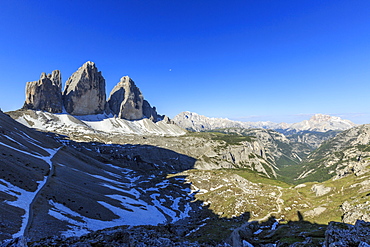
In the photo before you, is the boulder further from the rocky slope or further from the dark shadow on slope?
the rocky slope

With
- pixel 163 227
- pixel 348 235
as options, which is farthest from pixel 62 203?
pixel 348 235

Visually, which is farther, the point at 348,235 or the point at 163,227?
the point at 163,227

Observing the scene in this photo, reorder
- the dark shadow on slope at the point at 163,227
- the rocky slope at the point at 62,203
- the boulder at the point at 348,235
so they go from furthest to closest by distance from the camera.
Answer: the rocky slope at the point at 62,203 → the dark shadow on slope at the point at 163,227 → the boulder at the point at 348,235

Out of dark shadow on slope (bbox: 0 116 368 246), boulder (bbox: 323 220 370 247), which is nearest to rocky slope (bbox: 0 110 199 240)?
dark shadow on slope (bbox: 0 116 368 246)

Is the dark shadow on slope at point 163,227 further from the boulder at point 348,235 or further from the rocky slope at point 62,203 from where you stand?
the boulder at point 348,235

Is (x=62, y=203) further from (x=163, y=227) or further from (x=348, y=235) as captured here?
(x=348, y=235)

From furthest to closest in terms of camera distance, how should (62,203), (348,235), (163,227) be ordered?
(163,227), (62,203), (348,235)

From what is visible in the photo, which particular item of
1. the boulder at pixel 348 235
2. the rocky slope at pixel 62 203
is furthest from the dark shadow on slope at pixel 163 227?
the boulder at pixel 348 235

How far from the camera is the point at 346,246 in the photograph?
1938cm

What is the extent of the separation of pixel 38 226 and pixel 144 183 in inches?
3219

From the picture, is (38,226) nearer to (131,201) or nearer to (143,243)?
(143,243)

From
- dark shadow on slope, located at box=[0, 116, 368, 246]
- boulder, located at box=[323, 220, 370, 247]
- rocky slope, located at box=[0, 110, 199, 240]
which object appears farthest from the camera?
rocky slope, located at box=[0, 110, 199, 240]

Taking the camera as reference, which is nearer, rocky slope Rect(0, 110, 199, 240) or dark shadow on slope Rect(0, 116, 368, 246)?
dark shadow on slope Rect(0, 116, 368, 246)

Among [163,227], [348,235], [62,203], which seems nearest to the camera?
[348,235]
